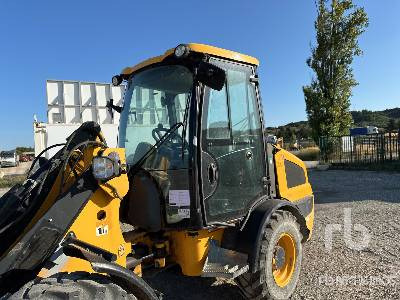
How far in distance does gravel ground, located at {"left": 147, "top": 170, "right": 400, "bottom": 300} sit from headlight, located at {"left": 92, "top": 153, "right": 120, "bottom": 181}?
164 cm

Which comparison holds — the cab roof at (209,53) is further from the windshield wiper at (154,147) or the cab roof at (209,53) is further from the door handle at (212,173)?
the door handle at (212,173)

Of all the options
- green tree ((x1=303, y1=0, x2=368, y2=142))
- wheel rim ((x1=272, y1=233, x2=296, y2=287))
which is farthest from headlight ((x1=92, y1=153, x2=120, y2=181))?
green tree ((x1=303, y1=0, x2=368, y2=142))

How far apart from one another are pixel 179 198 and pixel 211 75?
43.9 inches

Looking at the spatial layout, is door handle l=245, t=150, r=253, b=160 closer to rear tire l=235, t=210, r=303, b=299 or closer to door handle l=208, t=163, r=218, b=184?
door handle l=208, t=163, r=218, b=184

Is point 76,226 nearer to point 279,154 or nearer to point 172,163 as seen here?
point 172,163

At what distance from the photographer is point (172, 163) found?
11.4 ft

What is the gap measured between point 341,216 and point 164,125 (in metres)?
5.79

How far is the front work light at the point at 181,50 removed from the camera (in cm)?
328

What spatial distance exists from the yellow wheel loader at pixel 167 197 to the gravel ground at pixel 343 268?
522mm

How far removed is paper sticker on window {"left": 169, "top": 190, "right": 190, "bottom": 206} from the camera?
3.40 meters

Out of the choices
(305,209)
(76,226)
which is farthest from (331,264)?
(76,226)

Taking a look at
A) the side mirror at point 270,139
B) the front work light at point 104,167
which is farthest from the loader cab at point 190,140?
the front work light at point 104,167

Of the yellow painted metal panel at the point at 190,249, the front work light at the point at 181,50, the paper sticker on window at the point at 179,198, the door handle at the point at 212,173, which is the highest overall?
the front work light at the point at 181,50

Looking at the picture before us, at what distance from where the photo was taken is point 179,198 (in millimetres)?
3420
